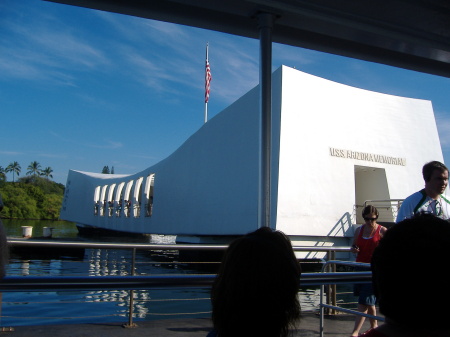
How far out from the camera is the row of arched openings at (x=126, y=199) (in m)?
25.2

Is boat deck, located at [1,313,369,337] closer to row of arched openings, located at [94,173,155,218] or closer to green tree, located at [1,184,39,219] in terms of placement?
green tree, located at [1,184,39,219]

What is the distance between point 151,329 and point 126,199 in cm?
2560

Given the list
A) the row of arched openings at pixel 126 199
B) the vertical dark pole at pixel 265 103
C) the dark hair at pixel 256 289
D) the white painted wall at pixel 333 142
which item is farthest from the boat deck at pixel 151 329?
the row of arched openings at pixel 126 199

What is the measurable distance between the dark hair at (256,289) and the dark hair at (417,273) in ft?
0.71

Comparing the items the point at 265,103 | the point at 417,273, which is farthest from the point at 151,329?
the point at 417,273

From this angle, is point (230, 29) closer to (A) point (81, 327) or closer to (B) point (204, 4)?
(B) point (204, 4)

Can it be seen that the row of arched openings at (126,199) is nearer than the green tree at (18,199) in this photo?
No

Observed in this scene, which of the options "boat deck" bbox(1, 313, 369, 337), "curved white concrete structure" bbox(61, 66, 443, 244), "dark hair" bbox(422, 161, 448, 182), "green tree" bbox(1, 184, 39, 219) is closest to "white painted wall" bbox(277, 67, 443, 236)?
"curved white concrete structure" bbox(61, 66, 443, 244)

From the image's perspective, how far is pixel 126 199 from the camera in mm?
28953

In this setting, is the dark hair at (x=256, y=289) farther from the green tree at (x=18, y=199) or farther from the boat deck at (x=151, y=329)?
the green tree at (x=18, y=199)

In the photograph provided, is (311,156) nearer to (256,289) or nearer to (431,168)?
(431,168)

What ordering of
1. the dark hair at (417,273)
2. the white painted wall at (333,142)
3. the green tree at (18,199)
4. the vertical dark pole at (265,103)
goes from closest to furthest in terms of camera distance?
the dark hair at (417,273), the vertical dark pole at (265,103), the white painted wall at (333,142), the green tree at (18,199)

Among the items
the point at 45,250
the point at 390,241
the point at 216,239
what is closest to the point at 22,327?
the point at 390,241

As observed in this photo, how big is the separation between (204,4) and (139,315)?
545 cm
